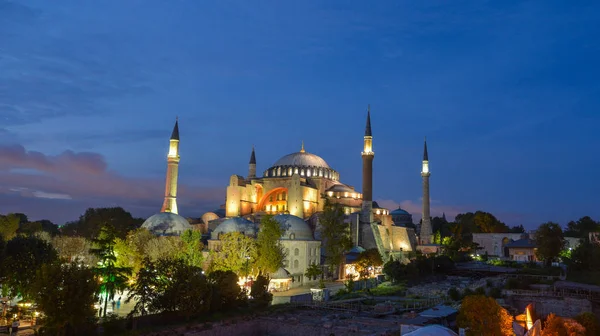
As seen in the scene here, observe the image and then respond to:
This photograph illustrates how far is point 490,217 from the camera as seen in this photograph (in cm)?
7594

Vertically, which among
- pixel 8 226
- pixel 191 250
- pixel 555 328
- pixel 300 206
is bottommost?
pixel 555 328

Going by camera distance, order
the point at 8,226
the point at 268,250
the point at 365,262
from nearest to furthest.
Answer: the point at 268,250 → the point at 365,262 → the point at 8,226

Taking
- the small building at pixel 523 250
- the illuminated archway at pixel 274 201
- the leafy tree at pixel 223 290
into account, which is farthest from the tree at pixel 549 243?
the leafy tree at pixel 223 290

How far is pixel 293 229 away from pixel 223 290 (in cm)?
1614

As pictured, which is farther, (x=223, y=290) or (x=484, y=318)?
(x=223, y=290)

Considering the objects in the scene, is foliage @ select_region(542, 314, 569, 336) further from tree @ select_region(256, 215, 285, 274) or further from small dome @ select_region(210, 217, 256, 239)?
small dome @ select_region(210, 217, 256, 239)

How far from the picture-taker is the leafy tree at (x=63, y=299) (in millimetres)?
16516

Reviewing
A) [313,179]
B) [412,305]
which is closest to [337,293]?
[412,305]

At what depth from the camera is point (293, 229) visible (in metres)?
38.8

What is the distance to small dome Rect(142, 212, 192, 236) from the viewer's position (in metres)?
43.0

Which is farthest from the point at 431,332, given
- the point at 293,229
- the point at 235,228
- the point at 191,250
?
the point at 235,228

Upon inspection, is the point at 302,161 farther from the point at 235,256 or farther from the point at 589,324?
the point at 589,324

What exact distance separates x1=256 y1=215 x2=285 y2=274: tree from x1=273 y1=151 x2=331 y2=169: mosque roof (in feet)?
87.9

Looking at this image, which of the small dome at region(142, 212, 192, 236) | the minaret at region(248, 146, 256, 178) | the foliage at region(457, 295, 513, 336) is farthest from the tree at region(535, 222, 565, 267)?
the minaret at region(248, 146, 256, 178)
